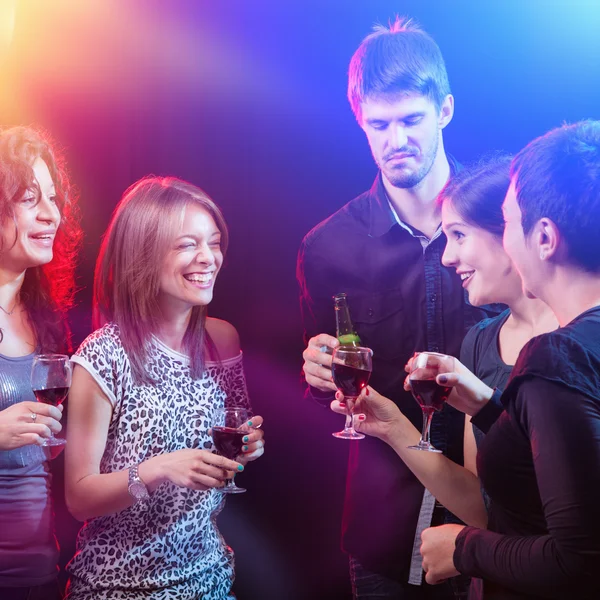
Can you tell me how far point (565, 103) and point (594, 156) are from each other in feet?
1.71

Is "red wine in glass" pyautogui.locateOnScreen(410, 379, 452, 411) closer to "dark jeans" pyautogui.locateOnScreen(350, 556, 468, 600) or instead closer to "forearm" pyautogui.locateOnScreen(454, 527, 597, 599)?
"forearm" pyautogui.locateOnScreen(454, 527, 597, 599)

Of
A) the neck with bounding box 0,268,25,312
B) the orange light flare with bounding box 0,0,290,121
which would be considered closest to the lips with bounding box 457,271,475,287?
the orange light flare with bounding box 0,0,290,121

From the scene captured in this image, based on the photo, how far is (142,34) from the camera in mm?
2717

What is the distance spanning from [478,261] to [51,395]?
1380 mm

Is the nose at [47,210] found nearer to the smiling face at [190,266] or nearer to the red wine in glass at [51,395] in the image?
the smiling face at [190,266]

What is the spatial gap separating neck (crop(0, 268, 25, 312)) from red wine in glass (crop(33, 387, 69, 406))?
422mm

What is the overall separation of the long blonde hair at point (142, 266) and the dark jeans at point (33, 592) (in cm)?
81

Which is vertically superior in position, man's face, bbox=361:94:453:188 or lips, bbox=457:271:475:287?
man's face, bbox=361:94:453:188

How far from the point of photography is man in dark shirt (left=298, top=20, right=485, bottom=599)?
7.37 feet

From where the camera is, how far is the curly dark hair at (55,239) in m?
2.37

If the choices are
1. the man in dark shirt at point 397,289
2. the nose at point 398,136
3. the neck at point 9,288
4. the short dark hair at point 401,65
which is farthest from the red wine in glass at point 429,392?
the neck at point 9,288

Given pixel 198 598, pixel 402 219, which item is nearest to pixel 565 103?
pixel 402 219

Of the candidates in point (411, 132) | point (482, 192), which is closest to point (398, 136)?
point (411, 132)

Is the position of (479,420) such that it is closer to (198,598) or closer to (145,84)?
(198,598)
